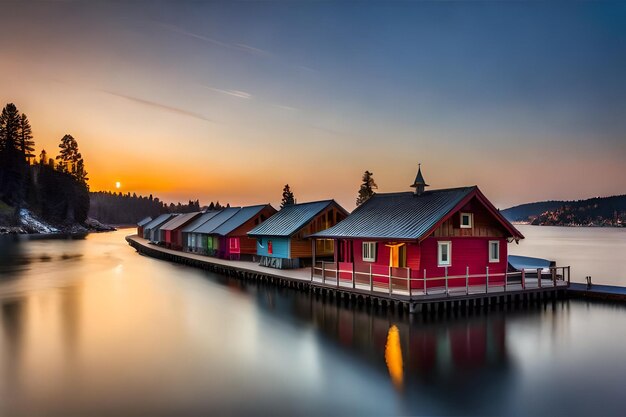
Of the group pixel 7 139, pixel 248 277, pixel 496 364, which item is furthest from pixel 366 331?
pixel 7 139

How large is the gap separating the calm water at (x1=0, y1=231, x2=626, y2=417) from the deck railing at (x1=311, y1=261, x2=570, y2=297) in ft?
4.97

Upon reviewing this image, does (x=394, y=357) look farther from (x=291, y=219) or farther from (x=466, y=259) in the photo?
(x=291, y=219)

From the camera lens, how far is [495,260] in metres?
26.4

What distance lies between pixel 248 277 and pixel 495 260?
20.2m

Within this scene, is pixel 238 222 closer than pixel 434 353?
No

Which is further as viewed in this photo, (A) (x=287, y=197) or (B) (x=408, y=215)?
(A) (x=287, y=197)

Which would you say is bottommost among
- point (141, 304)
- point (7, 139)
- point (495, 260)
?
point (141, 304)

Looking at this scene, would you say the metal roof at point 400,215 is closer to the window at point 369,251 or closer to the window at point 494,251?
the window at point 369,251

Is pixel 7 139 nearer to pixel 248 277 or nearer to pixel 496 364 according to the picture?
pixel 248 277

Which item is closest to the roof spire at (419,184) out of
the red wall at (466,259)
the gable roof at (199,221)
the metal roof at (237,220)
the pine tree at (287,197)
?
the red wall at (466,259)

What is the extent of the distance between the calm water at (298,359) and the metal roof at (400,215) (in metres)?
4.48

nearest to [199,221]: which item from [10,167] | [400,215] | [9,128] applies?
[400,215]

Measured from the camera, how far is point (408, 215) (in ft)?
85.6

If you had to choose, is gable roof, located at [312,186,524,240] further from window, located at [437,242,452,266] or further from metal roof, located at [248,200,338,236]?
metal roof, located at [248,200,338,236]
